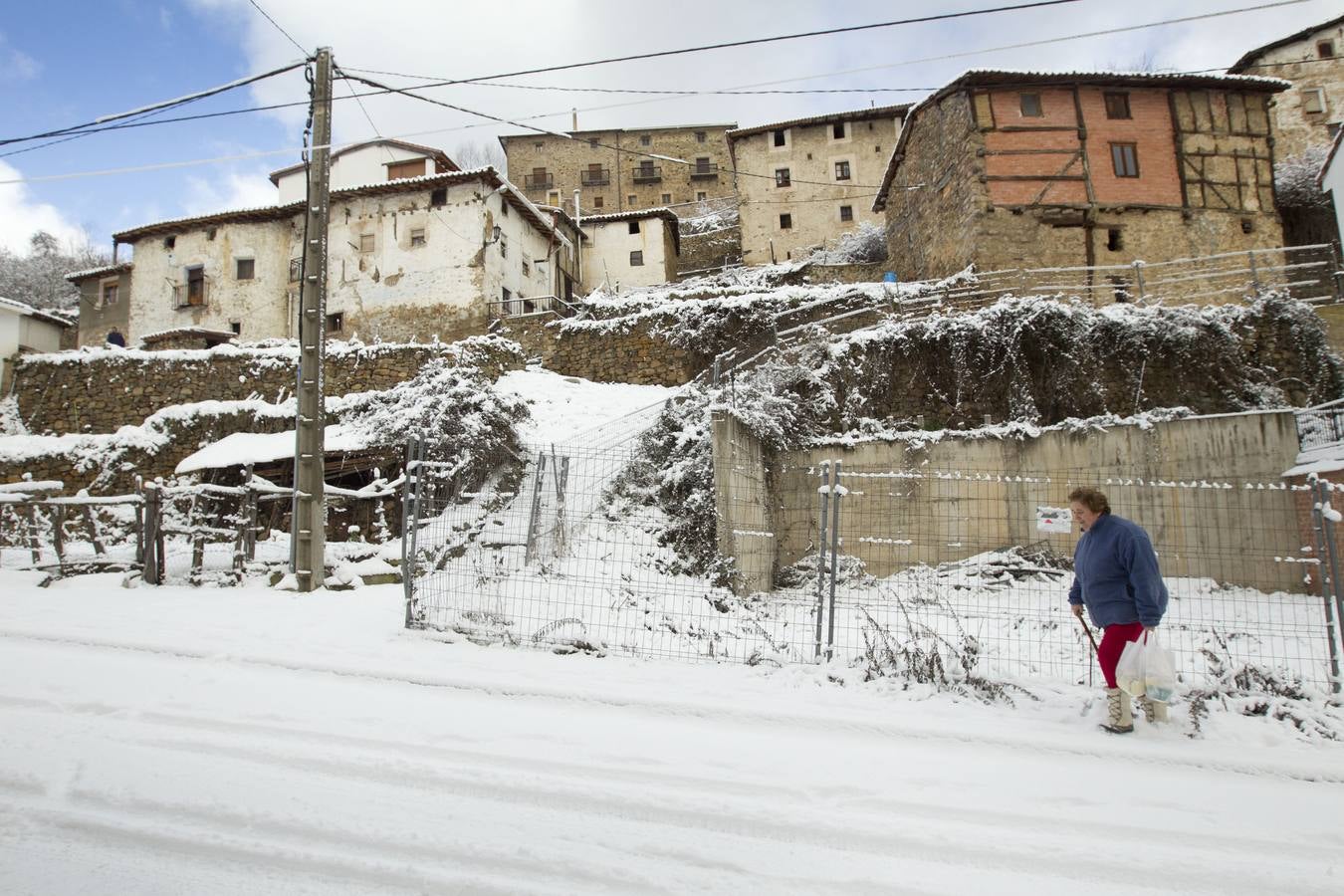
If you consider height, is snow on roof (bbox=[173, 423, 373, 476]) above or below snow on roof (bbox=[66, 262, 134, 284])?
below

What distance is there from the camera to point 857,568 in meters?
9.55

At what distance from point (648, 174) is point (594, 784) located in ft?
167

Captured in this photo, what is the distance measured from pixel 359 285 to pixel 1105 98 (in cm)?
2454

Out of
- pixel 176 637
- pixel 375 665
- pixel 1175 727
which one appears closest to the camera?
pixel 1175 727

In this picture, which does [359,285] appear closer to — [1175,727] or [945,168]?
[945,168]

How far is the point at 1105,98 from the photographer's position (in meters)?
20.5

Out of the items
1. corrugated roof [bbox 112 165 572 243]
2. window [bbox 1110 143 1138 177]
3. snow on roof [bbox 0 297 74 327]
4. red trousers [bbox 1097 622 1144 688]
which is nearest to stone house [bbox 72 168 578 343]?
corrugated roof [bbox 112 165 572 243]

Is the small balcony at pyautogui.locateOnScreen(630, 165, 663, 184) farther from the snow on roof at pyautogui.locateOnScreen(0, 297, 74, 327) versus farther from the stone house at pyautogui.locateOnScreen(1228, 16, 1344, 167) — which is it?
the snow on roof at pyautogui.locateOnScreen(0, 297, 74, 327)

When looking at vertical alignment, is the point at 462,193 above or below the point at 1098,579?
above

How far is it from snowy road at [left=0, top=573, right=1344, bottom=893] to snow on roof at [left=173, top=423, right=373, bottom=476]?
9412 millimetres

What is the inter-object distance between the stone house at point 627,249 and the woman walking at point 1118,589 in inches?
1229

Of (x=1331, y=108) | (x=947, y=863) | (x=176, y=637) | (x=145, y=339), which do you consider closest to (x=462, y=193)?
(x=145, y=339)

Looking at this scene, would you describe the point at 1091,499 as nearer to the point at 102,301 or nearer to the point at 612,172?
the point at 102,301

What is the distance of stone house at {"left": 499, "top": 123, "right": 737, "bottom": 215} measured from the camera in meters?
49.9
